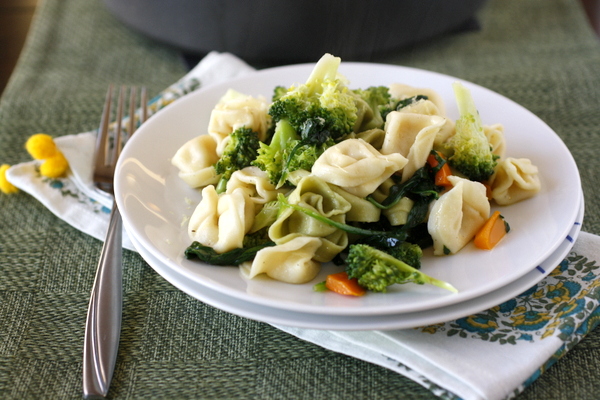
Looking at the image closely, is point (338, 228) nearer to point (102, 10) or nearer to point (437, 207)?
point (437, 207)

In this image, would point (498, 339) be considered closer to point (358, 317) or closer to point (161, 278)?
point (358, 317)

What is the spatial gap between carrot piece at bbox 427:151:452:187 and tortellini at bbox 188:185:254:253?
854 millimetres

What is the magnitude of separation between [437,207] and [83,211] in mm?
1893

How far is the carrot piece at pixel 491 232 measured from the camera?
2.42m

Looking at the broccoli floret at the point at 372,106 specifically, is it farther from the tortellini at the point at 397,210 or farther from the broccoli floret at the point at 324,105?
the tortellini at the point at 397,210

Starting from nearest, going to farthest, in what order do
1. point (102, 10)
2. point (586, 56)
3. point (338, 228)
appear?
point (338, 228)
point (586, 56)
point (102, 10)

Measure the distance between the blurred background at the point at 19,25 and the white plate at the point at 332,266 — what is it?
1.33m

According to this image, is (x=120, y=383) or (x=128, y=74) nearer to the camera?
(x=120, y=383)

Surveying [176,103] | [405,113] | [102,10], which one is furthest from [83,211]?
[102,10]

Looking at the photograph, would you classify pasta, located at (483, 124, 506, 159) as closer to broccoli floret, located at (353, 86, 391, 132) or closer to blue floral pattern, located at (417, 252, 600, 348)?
broccoli floret, located at (353, 86, 391, 132)

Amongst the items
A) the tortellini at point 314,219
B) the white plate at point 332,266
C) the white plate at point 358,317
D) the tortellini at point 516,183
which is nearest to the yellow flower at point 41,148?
the white plate at point 332,266

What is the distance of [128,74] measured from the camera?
15.5 feet

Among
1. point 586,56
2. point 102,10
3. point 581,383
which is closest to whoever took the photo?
point 581,383

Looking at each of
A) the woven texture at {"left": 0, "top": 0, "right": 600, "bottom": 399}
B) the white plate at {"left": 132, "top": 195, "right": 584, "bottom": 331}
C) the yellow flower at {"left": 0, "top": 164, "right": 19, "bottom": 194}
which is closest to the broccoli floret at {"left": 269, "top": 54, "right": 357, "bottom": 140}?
the white plate at {"left": 132, "top": 195, "right": 584, "bottom": 331}
